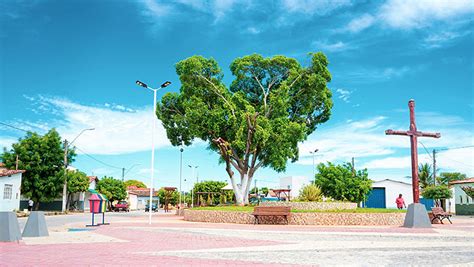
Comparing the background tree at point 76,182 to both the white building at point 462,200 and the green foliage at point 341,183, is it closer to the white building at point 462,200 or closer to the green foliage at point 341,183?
the green foliage at point 341,183

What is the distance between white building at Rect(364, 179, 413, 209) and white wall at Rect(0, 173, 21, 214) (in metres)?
Result: 38.9

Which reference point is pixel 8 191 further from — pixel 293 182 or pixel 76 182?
pixel 293 182

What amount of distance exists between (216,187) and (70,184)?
83.7 feet

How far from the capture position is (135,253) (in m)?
9.56

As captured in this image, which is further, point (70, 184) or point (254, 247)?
point (70, 184)

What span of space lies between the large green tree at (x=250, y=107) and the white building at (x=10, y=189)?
52.1ft

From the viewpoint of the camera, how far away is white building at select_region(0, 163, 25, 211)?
39.2m

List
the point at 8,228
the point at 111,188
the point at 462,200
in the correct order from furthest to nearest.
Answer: the point at 111,188, the point at 462,200, the point at 8,228

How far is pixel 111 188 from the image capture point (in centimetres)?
6150

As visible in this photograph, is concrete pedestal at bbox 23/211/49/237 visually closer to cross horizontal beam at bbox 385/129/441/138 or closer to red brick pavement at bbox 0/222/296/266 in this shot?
red brick pavement at bbox 0/222/296/266

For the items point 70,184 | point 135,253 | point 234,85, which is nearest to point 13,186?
point 70,184

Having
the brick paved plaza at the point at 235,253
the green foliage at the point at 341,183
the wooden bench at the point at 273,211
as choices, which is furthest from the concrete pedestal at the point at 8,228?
the green foliage at the point at 341,183

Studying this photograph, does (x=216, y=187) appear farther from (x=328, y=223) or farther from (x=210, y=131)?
(x=328, y=223)

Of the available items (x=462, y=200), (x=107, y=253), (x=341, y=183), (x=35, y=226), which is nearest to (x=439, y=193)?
(x=462, y=200)
